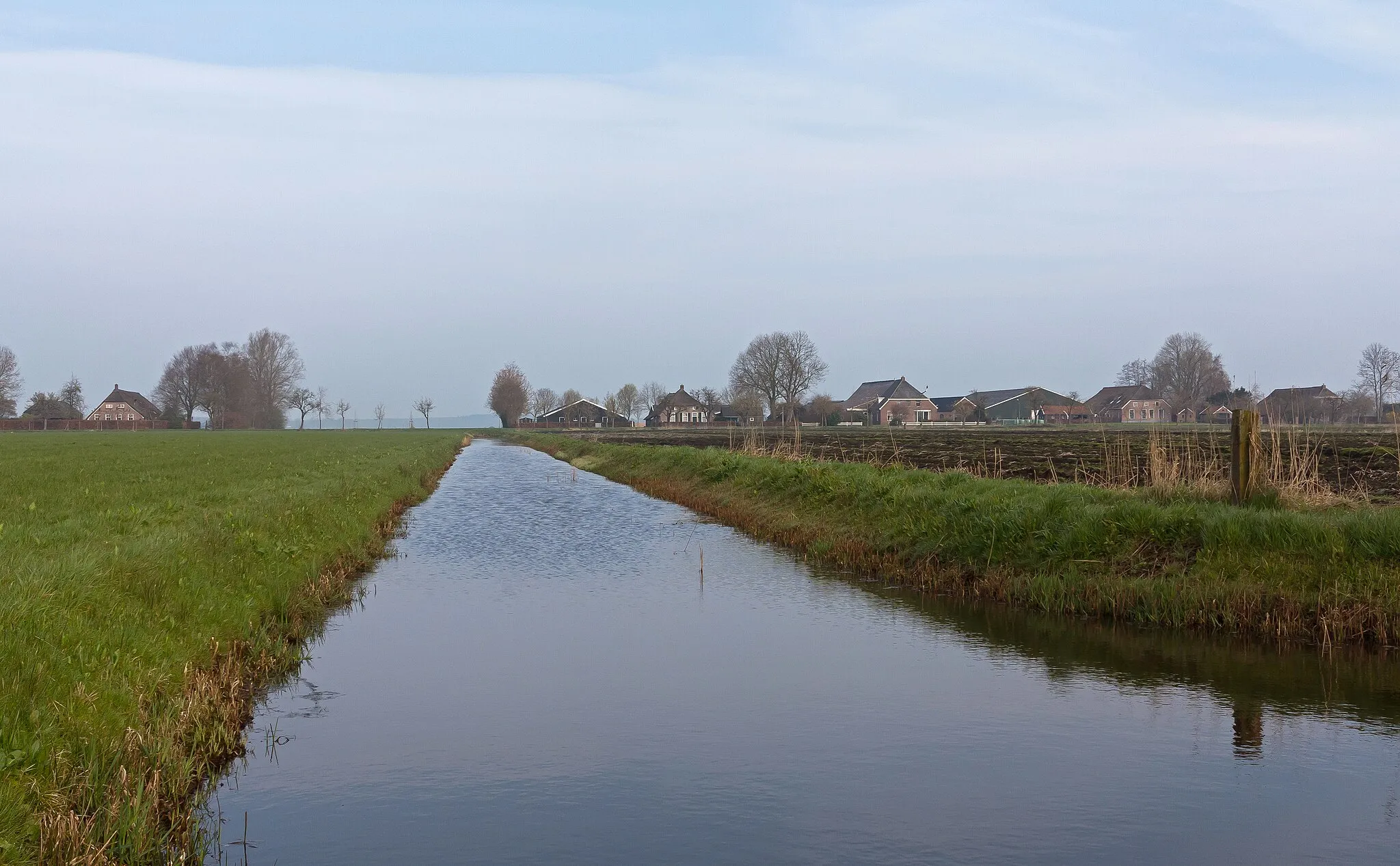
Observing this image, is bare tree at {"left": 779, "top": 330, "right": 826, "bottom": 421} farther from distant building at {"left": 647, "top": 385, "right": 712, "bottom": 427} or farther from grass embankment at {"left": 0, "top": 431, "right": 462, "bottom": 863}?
grass embankment at {"left": 0, "top": 431, "right": 462, "bottom": 863}

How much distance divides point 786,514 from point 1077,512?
8.81m

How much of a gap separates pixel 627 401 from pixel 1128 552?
5965 inches

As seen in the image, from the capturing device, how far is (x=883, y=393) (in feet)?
479

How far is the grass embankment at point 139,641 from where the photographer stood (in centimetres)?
596

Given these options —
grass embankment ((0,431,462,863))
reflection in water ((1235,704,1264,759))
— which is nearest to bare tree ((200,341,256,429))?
grass embankment ((0,431,462,863))

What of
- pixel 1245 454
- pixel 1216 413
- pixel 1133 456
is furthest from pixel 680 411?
pixel 1245 454

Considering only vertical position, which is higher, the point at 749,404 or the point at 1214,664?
the point at 749,404

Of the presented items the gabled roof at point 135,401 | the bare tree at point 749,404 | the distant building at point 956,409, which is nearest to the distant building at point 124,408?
the gabled roof at point 135,401

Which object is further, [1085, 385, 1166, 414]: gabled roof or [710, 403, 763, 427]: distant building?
[1085, 385, 1166, 414]: gabled roof

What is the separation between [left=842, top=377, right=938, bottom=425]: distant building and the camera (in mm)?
136125

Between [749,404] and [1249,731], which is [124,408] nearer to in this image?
[749,404]

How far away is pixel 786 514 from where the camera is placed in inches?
910

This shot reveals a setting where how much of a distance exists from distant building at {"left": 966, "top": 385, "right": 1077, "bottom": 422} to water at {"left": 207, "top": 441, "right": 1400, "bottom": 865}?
126m

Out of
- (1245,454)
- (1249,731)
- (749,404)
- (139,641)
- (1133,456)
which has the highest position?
(749,404)
